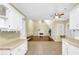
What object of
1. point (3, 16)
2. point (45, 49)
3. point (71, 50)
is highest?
point (3, 16)

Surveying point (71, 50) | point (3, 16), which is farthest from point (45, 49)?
point (3, 16)

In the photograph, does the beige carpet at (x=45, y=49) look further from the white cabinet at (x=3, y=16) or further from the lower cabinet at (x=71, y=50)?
the white cabinet at (x=3, y=16)

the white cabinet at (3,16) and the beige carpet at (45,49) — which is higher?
the white cabinet at (3,16)

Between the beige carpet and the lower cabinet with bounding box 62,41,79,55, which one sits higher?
the lower cabinet with bounding box 62,41,79,55

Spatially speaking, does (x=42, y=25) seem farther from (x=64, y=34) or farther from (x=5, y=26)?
(x=5, y=26)

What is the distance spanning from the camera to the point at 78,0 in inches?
38.4

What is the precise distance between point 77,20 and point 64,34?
3504mm

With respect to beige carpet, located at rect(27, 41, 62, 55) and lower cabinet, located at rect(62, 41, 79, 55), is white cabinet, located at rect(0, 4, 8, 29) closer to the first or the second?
lower cabinet, located at rect(62, 41, 79, 55)

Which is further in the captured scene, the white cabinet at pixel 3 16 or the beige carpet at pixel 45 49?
the beige carpet at pixel 45 49

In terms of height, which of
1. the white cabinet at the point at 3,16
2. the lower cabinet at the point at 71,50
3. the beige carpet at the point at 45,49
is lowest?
the beige carpet at the point at 45,49

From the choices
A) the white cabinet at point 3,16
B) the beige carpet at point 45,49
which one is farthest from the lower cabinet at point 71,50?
the white cabinet at point 3,16

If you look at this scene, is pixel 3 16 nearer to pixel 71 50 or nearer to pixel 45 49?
pixel 71 50

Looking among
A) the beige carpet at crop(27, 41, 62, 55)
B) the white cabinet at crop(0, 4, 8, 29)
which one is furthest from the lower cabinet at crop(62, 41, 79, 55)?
the white cabinet at crop(0, 4, 8, 29)

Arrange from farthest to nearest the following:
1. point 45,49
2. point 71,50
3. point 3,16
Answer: point 45,49 → point 71,50 → point 3,16
